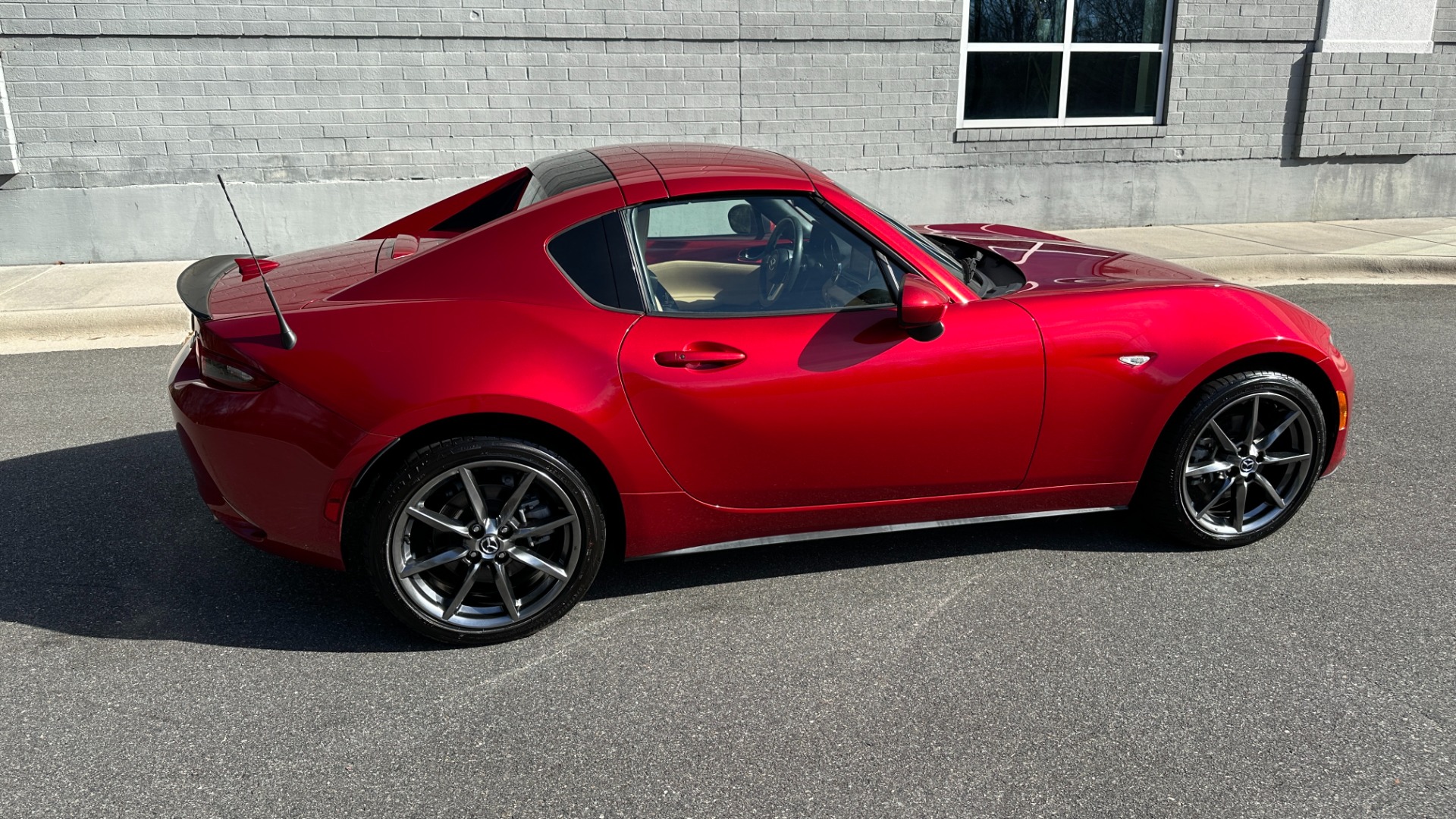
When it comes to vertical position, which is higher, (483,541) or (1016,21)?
(1016,21)

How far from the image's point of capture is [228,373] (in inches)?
129

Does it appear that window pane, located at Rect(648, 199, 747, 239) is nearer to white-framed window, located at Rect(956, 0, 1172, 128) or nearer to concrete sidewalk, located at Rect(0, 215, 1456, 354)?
concrete sidewalk, located at Rect(0, 215, 1456, 354)

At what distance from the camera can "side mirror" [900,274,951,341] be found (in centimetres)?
337

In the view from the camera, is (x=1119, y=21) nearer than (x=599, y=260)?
No

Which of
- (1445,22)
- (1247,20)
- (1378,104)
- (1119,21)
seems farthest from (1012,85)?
(1445,22)

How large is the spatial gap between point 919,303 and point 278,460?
198cm

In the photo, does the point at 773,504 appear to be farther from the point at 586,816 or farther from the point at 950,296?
the point at 586,816

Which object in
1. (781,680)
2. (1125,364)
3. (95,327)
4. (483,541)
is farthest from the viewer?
(95,327)

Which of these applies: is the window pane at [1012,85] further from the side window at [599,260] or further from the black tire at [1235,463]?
the side window at [599,260]

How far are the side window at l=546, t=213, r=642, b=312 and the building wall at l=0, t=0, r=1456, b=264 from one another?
6.65 metres

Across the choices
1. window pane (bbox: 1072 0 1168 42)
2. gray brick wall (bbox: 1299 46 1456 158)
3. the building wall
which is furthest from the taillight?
gray brick wall (bbox: 1299 46 1456 158)

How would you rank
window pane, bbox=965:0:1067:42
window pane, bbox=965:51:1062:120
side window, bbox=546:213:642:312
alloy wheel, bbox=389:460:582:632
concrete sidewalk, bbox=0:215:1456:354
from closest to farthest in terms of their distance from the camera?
alloy wheel, bbox=389:460:582:632 < side window, bbox=546:213:642:312 < concrete sidewalk, bbox=0:215:1456:354 < window pane, bbox=965:0:1067:42 < window pane, bbox=965:51:1062:120

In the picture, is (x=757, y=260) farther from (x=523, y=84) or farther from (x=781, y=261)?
(x=523, y=84)

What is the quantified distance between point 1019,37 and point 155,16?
7.75 m
